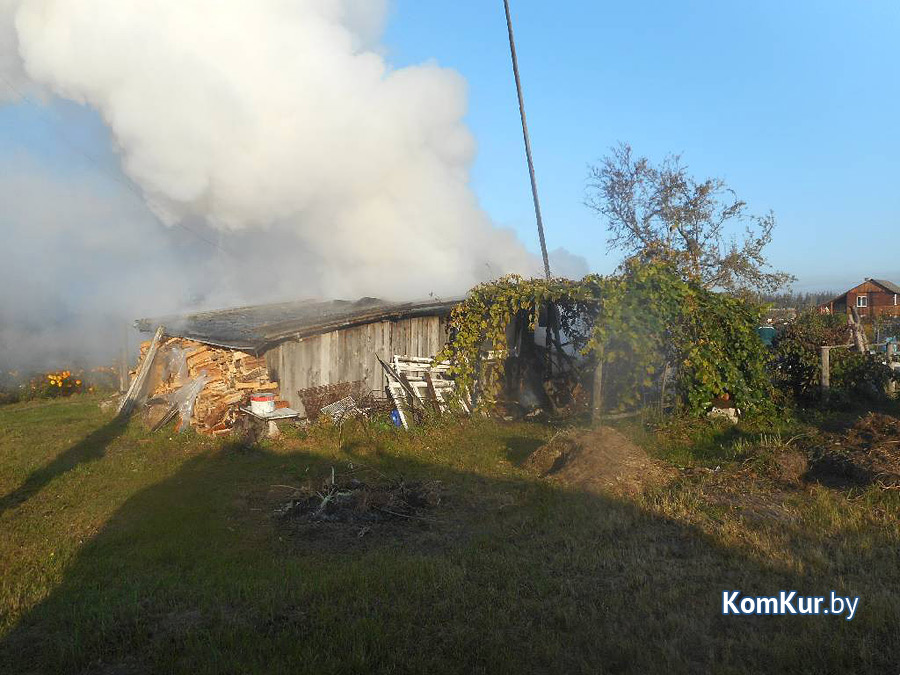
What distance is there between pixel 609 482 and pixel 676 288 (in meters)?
4.20

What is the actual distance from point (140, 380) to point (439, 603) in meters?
12.0

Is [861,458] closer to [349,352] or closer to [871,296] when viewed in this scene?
[349,352]

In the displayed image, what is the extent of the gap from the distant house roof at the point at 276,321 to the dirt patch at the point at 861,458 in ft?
22.8

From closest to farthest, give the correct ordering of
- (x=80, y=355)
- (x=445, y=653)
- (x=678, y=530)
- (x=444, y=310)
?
(x=445, y=653), (x=678, y=530), (x=444, y=310), (x=80, y=355)

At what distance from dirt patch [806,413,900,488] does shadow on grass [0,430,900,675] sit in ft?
7.22

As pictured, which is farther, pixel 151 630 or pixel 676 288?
pixel 676 288

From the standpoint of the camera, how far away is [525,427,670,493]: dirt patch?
6977 millimetres

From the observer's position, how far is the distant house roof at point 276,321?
11.0 meters

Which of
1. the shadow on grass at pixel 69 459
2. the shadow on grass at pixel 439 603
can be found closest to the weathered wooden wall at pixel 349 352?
the shadow on grass at pixel 69 459

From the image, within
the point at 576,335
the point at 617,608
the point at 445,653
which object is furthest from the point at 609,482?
the point at 576,335

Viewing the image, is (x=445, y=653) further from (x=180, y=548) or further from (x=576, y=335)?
(x=576, y=335)

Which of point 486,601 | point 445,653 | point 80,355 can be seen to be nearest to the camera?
point 445,653

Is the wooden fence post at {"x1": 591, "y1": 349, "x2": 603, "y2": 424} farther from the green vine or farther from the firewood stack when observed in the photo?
the firewood stack

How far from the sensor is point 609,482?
6.93 m
